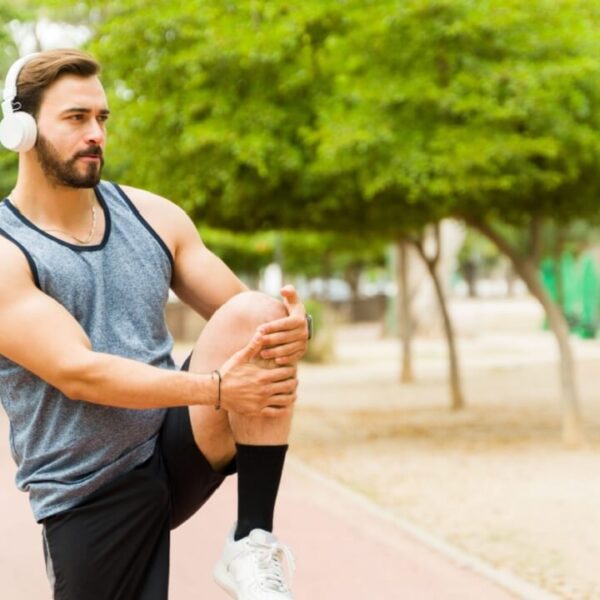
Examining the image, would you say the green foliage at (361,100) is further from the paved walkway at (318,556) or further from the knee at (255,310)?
the knee at (255,310)

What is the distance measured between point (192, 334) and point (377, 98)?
29.0 meters

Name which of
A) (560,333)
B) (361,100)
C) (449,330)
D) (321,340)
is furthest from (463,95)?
(321,340)

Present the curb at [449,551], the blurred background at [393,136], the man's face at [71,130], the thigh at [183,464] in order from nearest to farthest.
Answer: the man's face at [71,130]
the thigh at [183,464]
the curb at [449,551]
the blurred background at [393,136]

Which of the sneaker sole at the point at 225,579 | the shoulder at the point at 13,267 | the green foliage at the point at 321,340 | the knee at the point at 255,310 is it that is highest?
the shoulder at the point at 13,267

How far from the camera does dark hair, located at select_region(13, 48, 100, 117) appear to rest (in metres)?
3.21

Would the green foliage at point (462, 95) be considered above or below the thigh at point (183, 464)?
above

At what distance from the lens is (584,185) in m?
12.5

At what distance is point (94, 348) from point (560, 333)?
1014 centimetres

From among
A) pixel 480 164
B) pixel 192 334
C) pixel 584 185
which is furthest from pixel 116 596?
pixel 192 334

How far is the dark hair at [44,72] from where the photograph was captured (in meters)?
3.21

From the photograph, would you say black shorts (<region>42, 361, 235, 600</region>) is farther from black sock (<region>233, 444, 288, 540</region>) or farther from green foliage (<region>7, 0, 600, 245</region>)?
green foliage (<region>7, 0, 600, 245</region>)

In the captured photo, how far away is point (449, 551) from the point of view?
24.0 ft

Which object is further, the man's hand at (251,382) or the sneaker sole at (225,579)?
the sneaker sole at (225,579)

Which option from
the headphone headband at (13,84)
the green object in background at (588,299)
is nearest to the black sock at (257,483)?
the headphone headband at (13,84)
